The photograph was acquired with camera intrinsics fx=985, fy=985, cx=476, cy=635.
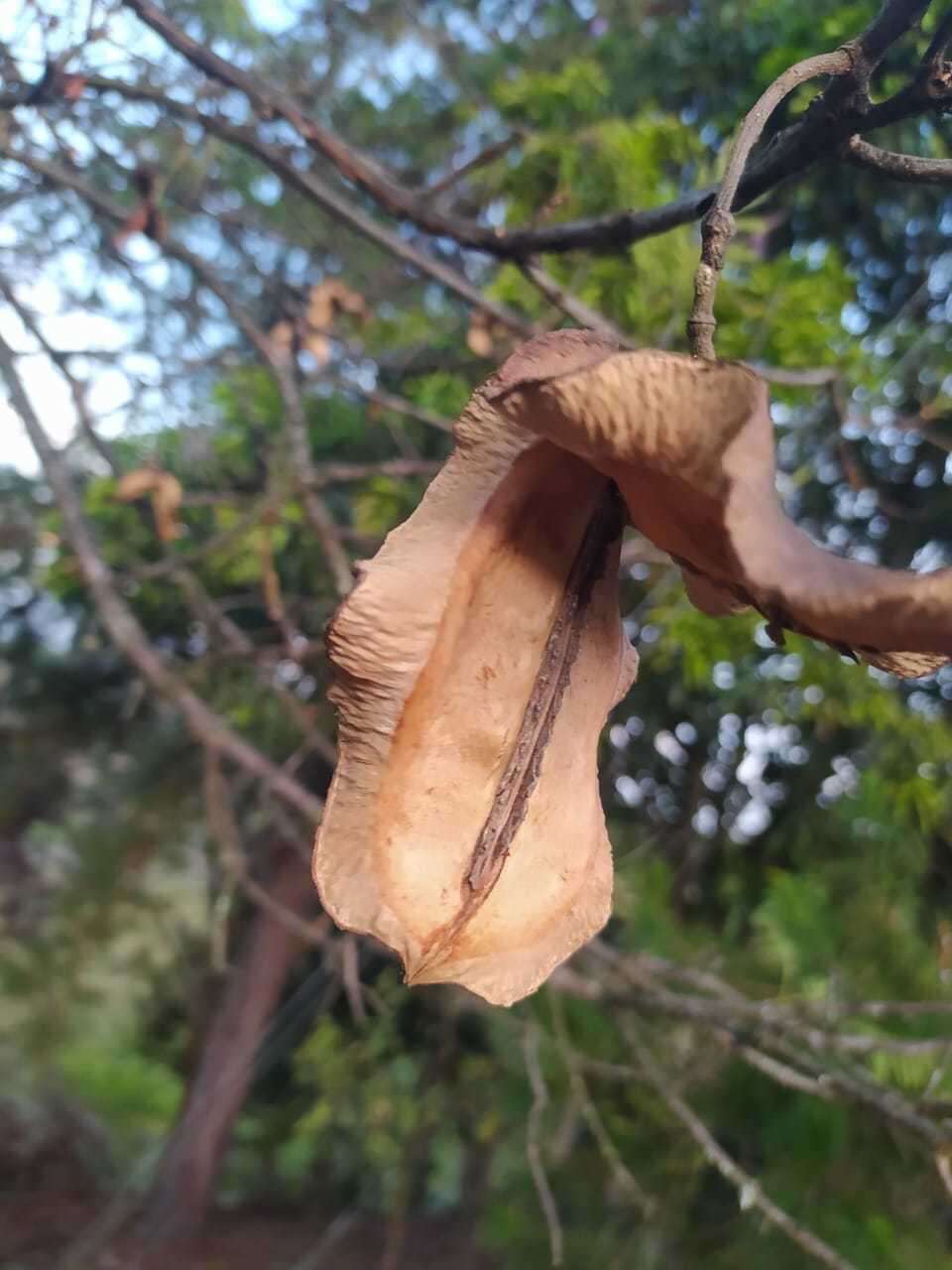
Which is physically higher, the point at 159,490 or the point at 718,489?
the point at 718,489

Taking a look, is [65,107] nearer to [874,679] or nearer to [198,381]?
[198,381]

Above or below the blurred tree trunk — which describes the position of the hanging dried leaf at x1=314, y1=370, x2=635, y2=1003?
above

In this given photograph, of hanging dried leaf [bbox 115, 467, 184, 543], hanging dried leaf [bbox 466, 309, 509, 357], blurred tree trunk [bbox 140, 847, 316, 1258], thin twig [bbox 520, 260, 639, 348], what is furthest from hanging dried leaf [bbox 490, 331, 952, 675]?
blurred tree trunk [bbox 140, 847, 316, 1258]

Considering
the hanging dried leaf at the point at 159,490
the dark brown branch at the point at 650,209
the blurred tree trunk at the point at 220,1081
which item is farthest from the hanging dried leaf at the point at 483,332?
the blurred tree trunk at the point at 220,1081

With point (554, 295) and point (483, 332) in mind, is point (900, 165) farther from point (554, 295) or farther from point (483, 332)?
point (483, 332)

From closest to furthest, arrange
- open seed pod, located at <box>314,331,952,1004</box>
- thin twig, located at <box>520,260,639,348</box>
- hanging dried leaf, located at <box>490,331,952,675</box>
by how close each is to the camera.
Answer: hanging dried leaf, located at <box>490,331,952,675</box> → open seed pod, located at <box>314,331,952,1004</box> → thin twig, located at <box>520,260,639,348</box>

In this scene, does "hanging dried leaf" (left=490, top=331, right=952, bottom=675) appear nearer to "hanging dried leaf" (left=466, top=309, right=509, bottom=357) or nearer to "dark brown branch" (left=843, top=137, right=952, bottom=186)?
"dark brown branch" (left=843, top=137, right=952, bottom=186)

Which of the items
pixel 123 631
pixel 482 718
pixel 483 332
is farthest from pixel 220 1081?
pixel 482 718

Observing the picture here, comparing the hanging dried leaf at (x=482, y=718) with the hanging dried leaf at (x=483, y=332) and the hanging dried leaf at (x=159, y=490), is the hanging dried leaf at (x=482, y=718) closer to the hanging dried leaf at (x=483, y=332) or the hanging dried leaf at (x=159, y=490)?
the hanging dried leaf at (x=483, y=332)
